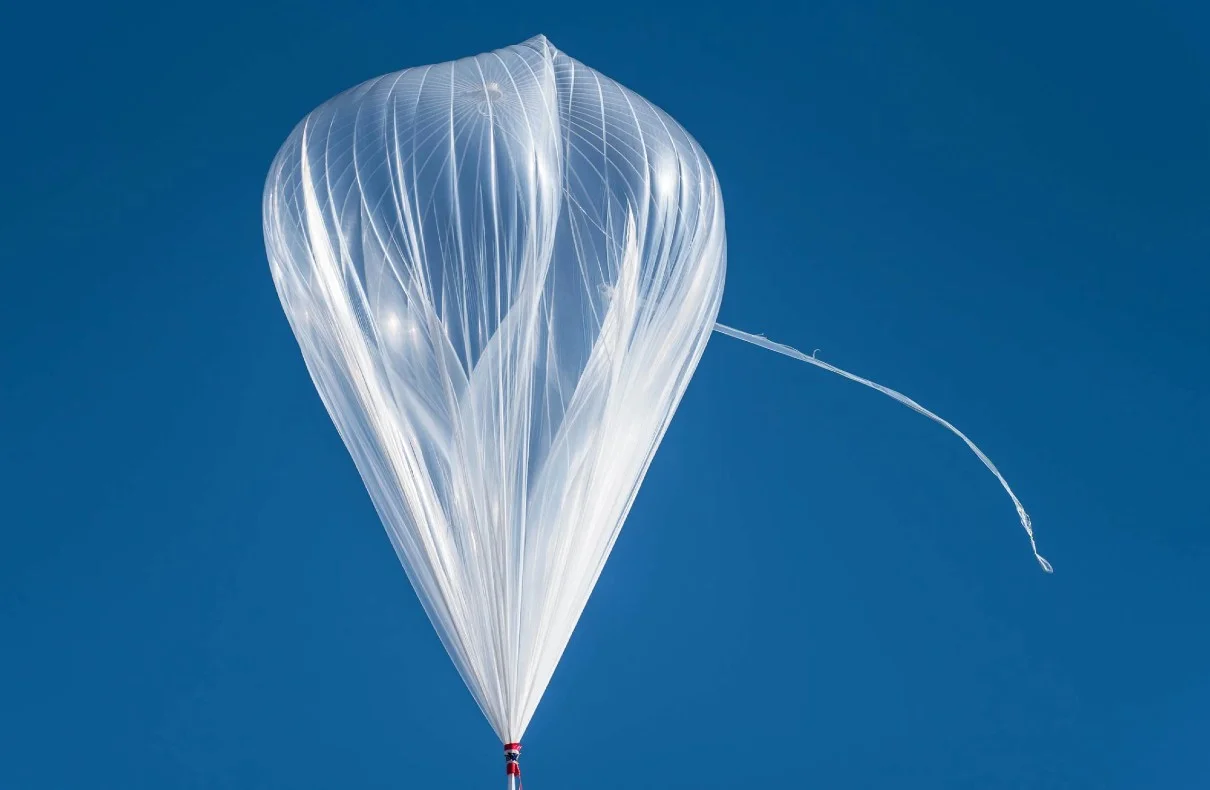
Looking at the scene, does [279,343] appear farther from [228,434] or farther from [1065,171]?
[1065,171]

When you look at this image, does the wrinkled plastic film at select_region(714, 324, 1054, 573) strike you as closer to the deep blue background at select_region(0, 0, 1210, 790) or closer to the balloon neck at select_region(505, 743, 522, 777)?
the deep blue background at select_region(0, 0, 1210, 790)

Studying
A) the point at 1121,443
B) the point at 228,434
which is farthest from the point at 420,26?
the point at 1121,443

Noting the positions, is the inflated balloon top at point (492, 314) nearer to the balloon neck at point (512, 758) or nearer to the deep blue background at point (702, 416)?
the balloon neck at point (512, 758)

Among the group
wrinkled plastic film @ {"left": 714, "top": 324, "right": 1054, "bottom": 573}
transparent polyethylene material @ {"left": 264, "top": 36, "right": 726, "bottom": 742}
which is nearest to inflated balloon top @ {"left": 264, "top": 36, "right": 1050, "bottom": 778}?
transparent polyethylene material @ {"left": 264, "top": 36, "right": 726, "bottom": 742}

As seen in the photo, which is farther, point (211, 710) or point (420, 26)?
point (420, 26)

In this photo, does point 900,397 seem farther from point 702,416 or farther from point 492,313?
point 492,313

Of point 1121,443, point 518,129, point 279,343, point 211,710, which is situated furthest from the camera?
point 1121,443

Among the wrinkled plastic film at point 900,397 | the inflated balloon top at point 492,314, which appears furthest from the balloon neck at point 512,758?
the wrinkled plastic film at point 900,397
